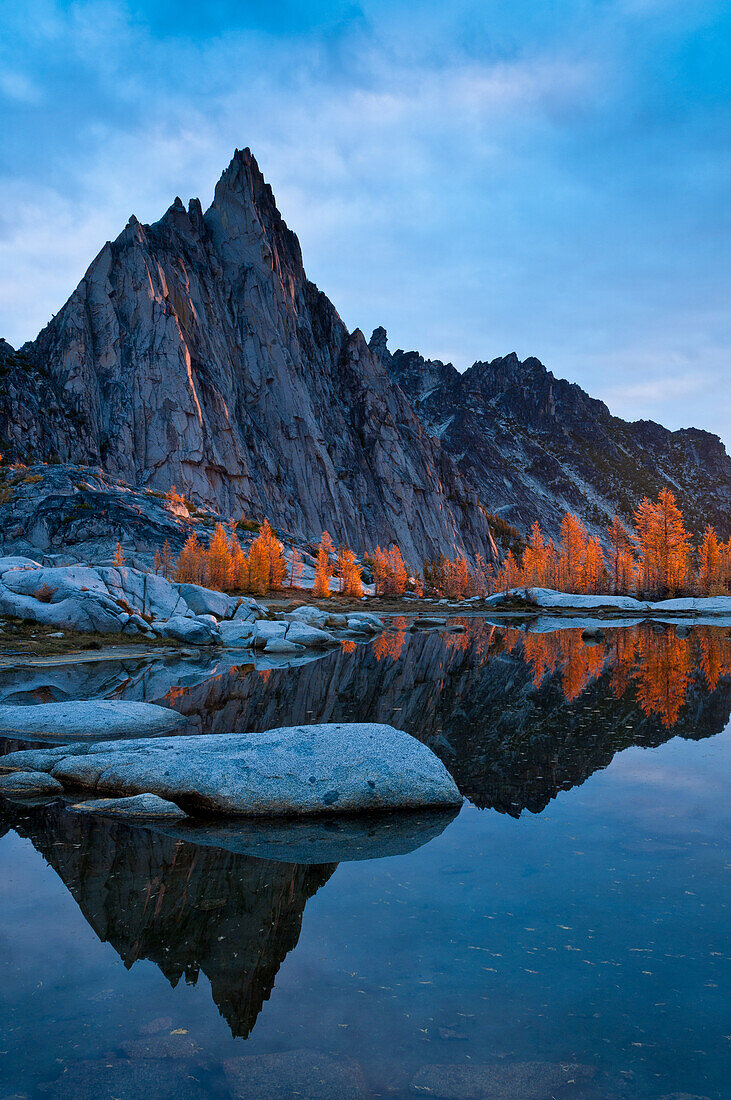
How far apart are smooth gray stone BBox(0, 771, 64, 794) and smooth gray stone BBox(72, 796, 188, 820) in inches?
45.2

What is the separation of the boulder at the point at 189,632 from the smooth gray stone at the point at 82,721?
804 inches

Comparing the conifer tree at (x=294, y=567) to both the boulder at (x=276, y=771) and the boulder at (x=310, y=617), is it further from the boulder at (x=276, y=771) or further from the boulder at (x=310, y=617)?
the boulder at (x=276, y=771)

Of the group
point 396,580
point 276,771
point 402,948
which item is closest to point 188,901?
point 402,948

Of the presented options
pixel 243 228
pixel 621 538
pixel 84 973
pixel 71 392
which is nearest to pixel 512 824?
pixel 84 973

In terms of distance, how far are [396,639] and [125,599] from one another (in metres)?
17.5

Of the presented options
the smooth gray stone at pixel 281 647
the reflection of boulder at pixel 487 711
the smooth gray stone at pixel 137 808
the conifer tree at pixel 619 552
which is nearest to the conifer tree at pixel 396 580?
the conifer tree at pixel 619 552

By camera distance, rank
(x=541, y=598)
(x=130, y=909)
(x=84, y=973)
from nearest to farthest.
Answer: (x=84, y=973) < (x=130, y=909) < (x=541, y=598)

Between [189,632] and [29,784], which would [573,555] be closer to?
[189,632]

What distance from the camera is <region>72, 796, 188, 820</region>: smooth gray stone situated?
29.5ft

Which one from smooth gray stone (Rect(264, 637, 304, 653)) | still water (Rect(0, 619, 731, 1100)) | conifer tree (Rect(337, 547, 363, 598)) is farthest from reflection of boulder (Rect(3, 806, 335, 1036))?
conifer tree (Rect(337, 547, 363, 598))

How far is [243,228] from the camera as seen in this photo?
144 meters

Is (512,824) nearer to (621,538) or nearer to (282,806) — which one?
(282,806)

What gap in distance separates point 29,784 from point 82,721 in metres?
3.50

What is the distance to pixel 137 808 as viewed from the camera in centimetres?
908
